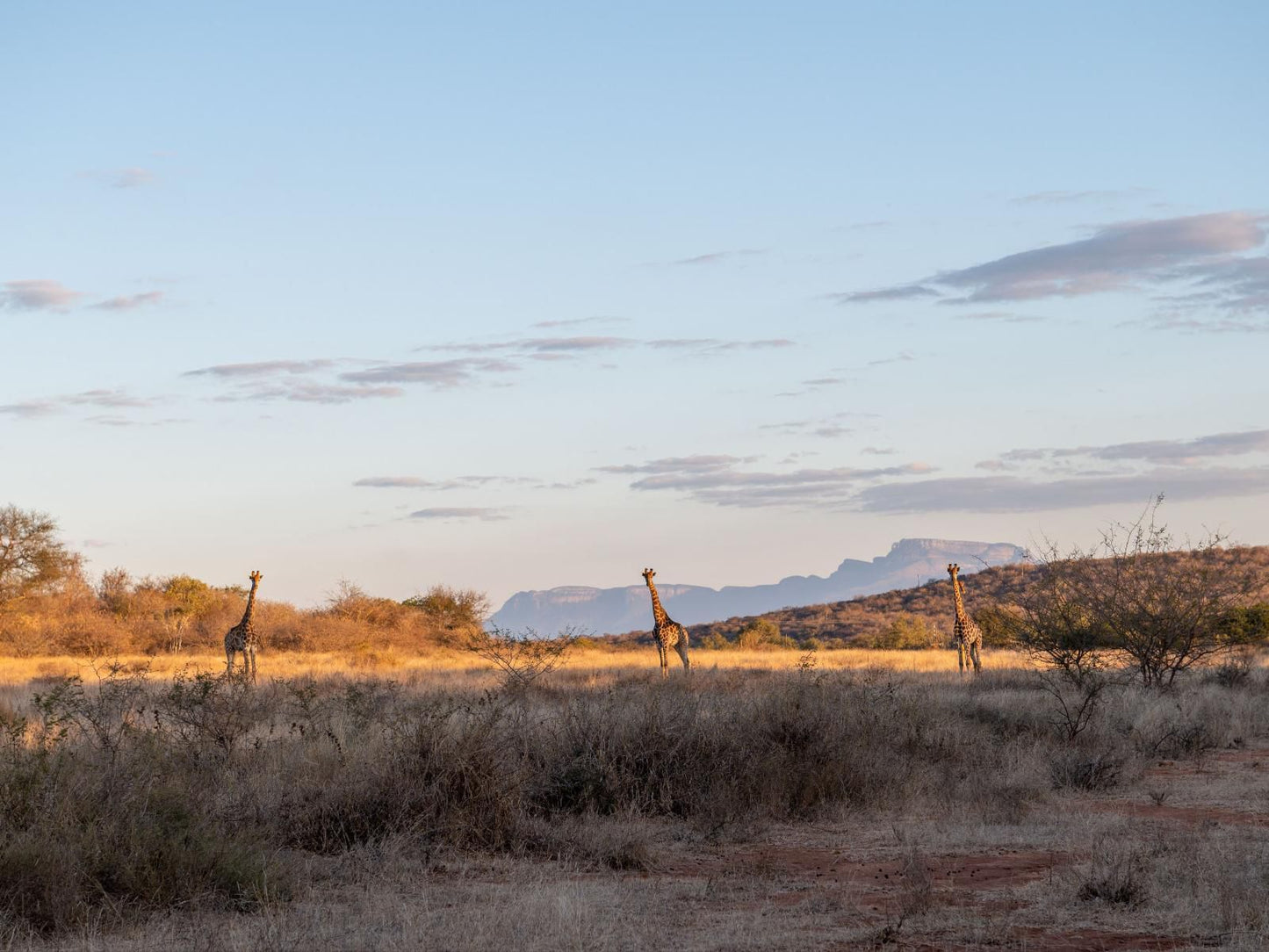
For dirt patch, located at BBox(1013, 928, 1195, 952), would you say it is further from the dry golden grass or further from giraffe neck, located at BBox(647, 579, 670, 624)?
giraffe neck, located at BBox(647, 579, 670, 624)

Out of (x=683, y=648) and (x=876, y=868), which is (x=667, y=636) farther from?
(x=876, y=868)

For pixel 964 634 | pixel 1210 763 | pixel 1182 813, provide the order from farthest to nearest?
pixel 964 634 → pixel 1210 763 → pixel 1182 813

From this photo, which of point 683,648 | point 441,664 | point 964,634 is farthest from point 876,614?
point 683,648

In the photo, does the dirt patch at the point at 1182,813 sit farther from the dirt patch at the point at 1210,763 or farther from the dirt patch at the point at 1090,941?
the dirt patch at the point at 1090,941

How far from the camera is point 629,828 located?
33.1ft

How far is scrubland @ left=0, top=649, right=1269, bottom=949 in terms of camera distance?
732 centimetres

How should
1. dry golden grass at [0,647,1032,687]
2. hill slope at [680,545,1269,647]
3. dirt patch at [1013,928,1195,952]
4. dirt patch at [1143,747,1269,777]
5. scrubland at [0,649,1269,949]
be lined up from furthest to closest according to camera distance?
hill slope at [680,545,1269,647], dry golden grass at [0,647,1032,687], dirt patch at [1143,747,1269,777], scrubland at [0,649,1269,949], dirt patch at [1013,928,1195,952]

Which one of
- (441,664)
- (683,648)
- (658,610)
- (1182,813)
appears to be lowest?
(1182,813)

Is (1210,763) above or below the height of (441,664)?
below

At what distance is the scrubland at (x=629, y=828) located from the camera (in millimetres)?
7316

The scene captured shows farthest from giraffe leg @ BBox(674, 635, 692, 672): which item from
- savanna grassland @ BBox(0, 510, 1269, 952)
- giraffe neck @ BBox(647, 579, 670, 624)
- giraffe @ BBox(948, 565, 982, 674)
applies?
savanna grassland @ BBox(0, 510, 1269, 952)

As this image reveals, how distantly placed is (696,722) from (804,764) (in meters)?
1.19

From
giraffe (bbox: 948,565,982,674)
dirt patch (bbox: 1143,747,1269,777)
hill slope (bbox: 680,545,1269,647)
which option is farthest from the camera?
hill slope (bbox: 680,545,1269,647)

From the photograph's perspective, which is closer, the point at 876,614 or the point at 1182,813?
the point at 1182,813
